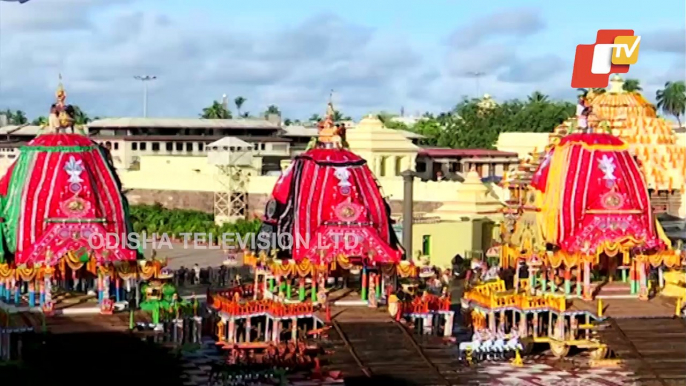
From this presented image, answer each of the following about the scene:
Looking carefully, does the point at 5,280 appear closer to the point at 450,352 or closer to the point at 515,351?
the point at 450,352

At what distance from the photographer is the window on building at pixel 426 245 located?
47625mm

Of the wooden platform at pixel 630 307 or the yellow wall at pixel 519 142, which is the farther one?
the yellow wall at pixel 519 142

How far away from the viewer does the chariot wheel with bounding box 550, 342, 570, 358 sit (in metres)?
31.7

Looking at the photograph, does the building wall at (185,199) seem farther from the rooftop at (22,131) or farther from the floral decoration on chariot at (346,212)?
the floral decoration on chariot at (346,212)

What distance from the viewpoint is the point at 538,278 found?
113 ft

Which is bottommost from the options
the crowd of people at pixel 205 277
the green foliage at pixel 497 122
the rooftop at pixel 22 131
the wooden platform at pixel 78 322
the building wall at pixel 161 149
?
the wooden platform at pixel 78 322

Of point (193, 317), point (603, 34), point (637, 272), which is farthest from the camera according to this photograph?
point (603, 34)

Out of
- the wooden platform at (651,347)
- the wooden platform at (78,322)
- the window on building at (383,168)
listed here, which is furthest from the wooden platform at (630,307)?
the window on building at (383,168)

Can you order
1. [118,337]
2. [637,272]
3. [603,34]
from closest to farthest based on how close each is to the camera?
[118,337]
[637,272]
[603,34]

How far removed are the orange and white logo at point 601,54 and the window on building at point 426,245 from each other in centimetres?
1144

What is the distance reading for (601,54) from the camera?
122 feet

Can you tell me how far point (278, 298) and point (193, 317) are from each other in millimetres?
2380

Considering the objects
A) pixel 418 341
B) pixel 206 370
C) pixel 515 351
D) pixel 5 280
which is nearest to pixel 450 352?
pixel 418 341

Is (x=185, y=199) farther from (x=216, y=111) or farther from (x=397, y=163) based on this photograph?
(x=216, y=111)
